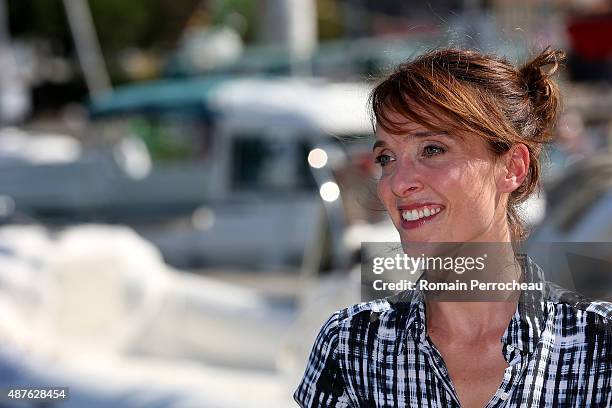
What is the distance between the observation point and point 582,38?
15211mm

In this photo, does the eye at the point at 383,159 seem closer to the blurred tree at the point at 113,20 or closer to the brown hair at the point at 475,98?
the brown hair at the point at 475,98

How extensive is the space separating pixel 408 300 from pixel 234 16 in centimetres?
2050

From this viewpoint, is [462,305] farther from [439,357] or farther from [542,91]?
[542,91]

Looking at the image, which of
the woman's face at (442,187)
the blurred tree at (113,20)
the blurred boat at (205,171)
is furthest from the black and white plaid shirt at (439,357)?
the blurred tree at (113,20)

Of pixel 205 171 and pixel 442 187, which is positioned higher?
pixel 205 171

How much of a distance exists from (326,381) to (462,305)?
23cm

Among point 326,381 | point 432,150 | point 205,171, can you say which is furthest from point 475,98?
point 205,171

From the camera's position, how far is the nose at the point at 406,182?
1.28 meters

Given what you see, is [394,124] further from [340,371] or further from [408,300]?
[340,371]

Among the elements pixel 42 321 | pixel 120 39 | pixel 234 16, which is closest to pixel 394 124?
pixel 42 321

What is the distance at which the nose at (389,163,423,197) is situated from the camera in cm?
128

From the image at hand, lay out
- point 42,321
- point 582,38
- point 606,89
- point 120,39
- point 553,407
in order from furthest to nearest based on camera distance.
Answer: point 120,39 → point 582,38 → point 606,89 → point 42,321 → point 553,407

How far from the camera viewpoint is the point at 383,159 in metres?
1.34

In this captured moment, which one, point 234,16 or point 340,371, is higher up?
point 234,16
